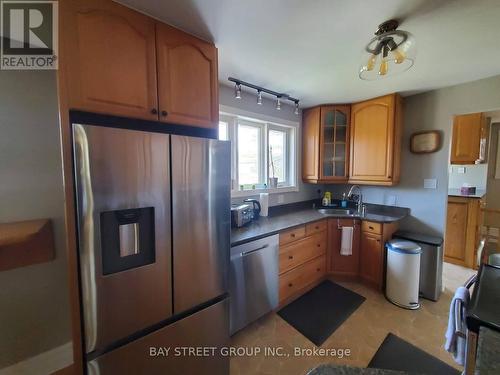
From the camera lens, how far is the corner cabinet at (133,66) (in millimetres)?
949

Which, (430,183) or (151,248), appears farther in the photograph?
(430,183)

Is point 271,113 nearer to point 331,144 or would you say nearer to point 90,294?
point 331,144

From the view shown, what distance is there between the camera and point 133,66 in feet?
3.60

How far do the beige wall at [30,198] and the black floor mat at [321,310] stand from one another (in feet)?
6.11

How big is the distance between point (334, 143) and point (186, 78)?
2.23m

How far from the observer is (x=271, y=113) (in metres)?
2.60

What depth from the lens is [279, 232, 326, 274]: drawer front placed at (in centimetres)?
207

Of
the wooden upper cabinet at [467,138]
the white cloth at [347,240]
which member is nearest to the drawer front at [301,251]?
the white cloth at [347,240]

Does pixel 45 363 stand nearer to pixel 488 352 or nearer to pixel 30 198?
pixel 30 198

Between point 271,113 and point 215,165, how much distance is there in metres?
1.58

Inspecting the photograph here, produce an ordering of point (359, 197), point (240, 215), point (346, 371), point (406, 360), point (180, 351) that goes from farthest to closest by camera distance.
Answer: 1. point (359, 197)
2. point (240, 215)
3. point (406, 360)
4. point (180, 351)
5. point (346, 371)

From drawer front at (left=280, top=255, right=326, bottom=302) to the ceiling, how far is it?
197cm

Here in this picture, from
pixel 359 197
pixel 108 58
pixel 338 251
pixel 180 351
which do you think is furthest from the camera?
pixel 359 197

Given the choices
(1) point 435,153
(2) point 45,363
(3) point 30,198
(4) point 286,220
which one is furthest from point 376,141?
(2) point 45,363
